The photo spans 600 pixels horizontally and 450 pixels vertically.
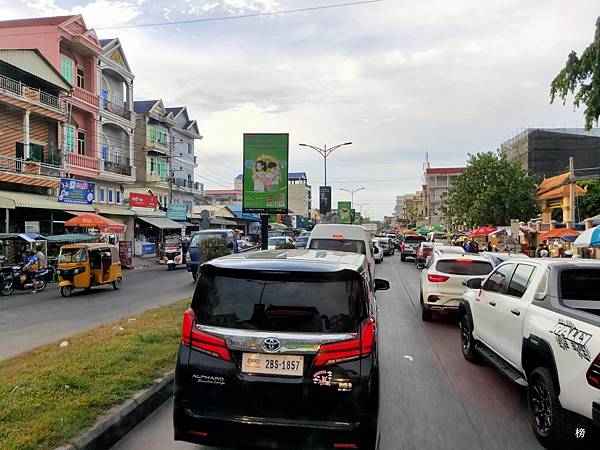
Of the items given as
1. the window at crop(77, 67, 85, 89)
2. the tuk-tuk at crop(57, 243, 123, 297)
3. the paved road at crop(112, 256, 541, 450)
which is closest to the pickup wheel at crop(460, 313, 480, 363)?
the paved road at crop(112, 256, 541, 450)

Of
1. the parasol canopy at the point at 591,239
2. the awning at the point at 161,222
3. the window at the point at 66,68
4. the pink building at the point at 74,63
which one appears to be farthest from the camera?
the awning at the point at 161,222

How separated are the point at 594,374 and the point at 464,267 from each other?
297 inches

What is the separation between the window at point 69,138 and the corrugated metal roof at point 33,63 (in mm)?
2823

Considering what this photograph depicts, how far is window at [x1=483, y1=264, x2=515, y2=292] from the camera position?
6387mm

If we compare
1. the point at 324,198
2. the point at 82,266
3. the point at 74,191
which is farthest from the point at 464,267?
the point at 324,198

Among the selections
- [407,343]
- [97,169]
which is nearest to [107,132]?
[97,169]

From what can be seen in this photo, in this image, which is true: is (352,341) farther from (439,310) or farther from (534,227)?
(534,227)

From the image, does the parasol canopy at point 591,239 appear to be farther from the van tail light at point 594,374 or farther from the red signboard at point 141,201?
the red signboard at point 141,201

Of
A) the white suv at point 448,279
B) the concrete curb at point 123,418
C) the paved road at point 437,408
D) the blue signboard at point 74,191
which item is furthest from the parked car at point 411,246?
the concrete curb at point 123,418

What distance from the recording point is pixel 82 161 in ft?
99.2

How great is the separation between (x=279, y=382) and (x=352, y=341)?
1.98 feet

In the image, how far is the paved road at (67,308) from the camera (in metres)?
10.1

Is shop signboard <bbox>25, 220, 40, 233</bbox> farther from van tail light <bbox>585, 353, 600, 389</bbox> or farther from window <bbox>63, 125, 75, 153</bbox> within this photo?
van tail light <bbox>585, 353, 600, 389</bbox>

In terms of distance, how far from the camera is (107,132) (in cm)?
3506
